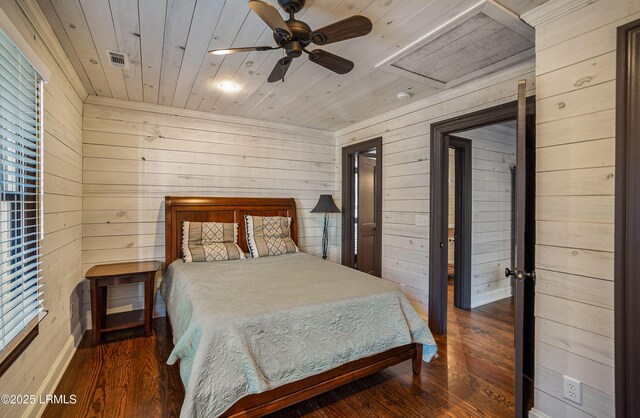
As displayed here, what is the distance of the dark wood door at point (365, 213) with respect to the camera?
4.52m

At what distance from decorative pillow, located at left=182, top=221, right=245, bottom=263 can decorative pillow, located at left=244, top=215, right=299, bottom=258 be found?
183 millimetres

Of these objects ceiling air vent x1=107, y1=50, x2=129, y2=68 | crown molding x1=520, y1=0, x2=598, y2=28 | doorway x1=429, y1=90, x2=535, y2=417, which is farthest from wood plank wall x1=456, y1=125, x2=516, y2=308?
ceiling air vent x1=107, y1=50, x2=129, y2=68

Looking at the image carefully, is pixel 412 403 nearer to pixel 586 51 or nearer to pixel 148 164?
pixel 586 51

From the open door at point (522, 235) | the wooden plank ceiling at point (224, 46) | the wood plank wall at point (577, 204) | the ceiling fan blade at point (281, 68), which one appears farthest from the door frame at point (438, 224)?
the ceiling fan blade at point (281, 68)

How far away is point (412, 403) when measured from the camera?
6.48ft

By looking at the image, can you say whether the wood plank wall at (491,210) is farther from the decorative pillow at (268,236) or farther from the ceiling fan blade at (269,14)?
the ceiling fan blade at (269,14)

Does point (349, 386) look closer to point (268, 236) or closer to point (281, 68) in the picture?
point (268, 236)

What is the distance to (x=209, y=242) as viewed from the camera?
3.28 m

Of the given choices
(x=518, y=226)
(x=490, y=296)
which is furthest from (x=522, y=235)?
(x=490, y=296)

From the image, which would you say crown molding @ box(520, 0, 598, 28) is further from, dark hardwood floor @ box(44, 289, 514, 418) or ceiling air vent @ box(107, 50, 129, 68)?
ceiling air vent @ box(107, 50, 129, 68)

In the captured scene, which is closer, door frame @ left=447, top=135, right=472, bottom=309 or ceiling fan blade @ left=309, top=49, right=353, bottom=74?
ceiling fan blade @ left=309, top=49, right=353, bottom=74

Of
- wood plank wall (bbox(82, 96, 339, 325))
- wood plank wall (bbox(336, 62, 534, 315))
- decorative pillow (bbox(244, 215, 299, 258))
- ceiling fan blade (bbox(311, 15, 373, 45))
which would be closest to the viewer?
ceiling fan blade (bbox(311, 15, 373, 45))

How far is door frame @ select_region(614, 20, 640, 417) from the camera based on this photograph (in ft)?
4.36

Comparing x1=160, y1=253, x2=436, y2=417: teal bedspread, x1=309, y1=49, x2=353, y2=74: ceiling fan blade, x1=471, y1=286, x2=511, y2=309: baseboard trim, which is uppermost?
x1=309, y1=49, x2=353, y2=74: ceiling fan blade
